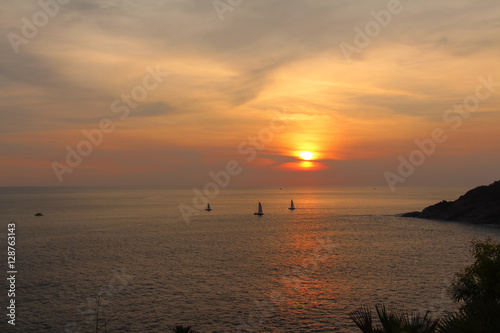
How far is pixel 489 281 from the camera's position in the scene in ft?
87.9

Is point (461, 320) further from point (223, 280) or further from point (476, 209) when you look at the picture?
point (476, 209)

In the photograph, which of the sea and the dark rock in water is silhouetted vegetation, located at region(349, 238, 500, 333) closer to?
the sea

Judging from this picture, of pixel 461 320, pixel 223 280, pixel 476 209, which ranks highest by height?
pixel 476 209

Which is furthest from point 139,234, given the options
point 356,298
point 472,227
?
point 472,227

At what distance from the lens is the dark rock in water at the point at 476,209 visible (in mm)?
113938

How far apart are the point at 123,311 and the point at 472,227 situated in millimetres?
99242

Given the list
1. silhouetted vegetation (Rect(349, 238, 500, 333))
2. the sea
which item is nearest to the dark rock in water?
the sea

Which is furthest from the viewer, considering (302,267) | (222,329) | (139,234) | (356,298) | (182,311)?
(139,234)

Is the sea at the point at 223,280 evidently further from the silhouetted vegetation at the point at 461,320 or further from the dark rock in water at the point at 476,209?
the dark rock in water at the point at 476,209

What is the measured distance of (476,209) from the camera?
Result: 119562 mm

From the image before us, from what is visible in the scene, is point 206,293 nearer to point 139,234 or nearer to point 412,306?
point 412,306

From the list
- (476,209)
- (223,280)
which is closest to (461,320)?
(223,280)

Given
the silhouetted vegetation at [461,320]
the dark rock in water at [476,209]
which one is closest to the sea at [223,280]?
the silhouetted vegetation at [461,320]

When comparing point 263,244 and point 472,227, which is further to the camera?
point 472,227
